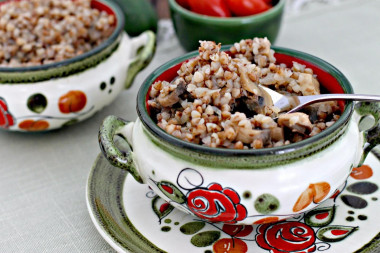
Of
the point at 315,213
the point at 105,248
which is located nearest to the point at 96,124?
the point at 105,248

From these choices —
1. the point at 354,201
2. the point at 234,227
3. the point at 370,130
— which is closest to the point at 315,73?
the point at 370,130

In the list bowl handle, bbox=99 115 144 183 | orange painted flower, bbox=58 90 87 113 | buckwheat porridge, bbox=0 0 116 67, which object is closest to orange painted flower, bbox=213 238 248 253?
bowl handle, bbox=99 115 144 183

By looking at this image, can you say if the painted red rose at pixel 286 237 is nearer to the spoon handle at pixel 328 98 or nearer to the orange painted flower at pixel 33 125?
the spoon handle at pixel 328 98

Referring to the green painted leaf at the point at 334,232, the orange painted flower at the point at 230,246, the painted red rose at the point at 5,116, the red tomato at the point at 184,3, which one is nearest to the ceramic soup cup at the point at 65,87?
the painted red rose at the point at 5,116

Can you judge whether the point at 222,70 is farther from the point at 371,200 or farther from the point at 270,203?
the point at 371,200

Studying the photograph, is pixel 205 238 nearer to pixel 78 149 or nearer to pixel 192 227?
pixel 192 227
